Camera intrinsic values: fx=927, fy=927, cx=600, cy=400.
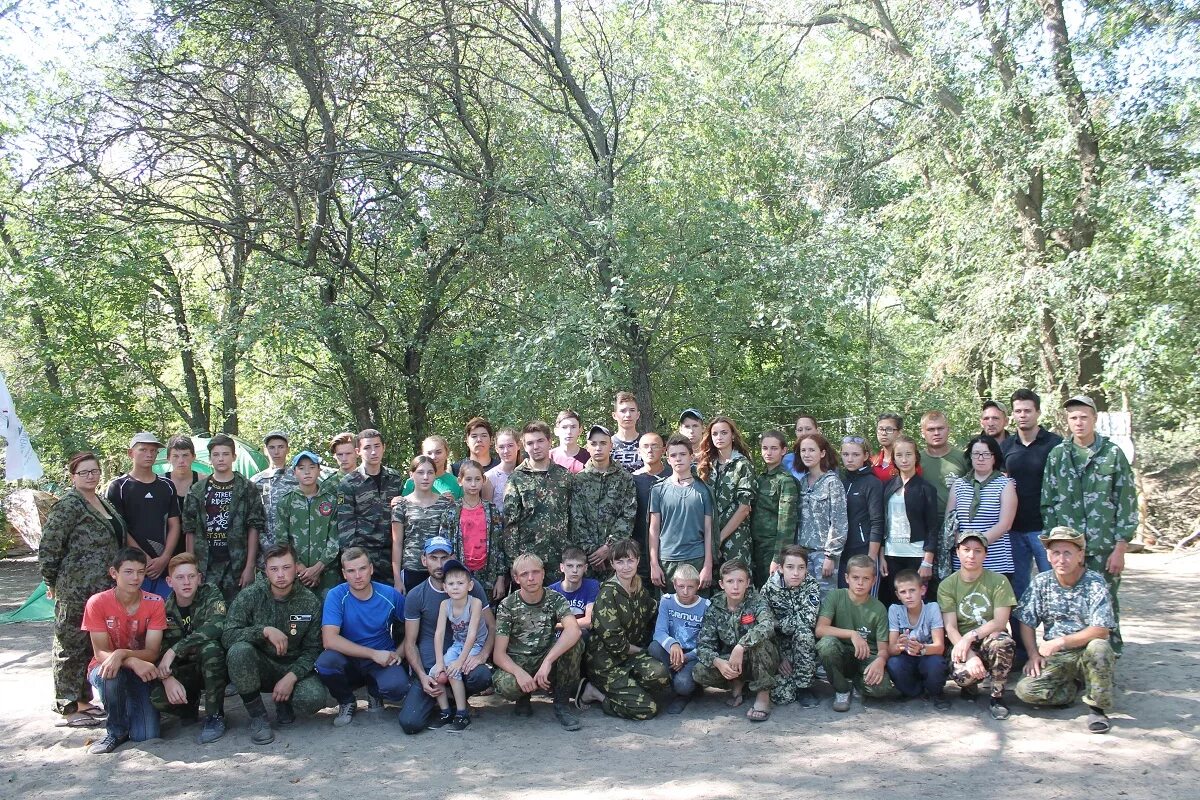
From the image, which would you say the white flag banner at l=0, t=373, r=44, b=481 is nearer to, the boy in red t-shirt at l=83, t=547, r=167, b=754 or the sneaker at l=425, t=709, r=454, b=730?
the boy in red t-shirt at l=83, t=547, r=167, b=754

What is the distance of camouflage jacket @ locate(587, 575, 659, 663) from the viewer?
5516 millimetres

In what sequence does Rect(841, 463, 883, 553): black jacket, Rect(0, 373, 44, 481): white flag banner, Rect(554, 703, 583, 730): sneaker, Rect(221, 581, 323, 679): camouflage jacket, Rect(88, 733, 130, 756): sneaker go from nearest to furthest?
Rect(88, 733, 130, 756): sneaker, Rect(554, 703, 583, 730): sneaker, Rect(221, 581, 323, 679): camouflage jacket, Rect(841, 463, 883, 553): black jacket, Rect(0, 373, 44, 481): white flag banner

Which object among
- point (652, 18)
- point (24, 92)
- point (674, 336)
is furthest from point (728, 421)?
point (24, 92)

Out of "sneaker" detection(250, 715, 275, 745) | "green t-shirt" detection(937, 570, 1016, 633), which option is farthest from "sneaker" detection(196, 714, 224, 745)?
"green t-shirt" detection(937, 570, 1016, 633)

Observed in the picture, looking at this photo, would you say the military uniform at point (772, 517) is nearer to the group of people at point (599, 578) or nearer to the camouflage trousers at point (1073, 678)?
the group of people at point (599, 578)

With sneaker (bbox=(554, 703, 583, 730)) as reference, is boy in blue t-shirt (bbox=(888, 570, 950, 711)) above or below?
above

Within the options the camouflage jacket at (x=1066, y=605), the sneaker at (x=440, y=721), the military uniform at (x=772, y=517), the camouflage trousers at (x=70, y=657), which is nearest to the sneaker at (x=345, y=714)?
the sneaker at (x=440, y=721)

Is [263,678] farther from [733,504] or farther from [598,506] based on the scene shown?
[733,504]

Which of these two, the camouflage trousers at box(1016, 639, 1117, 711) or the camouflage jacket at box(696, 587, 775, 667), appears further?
the camouflage jacket at box(696, 587, 775, 667)

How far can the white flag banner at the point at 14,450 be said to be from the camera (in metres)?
8.06

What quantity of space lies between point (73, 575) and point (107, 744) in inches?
44.2

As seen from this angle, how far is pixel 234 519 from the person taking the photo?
604 centimetres

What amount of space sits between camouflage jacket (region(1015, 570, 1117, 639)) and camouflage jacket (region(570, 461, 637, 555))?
2.44 meters

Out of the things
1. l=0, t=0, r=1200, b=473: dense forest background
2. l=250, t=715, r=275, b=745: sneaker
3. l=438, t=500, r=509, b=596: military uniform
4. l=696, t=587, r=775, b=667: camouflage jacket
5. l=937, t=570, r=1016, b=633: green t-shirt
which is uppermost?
l=0, t=0, r=1200, b=473: dense forest background
